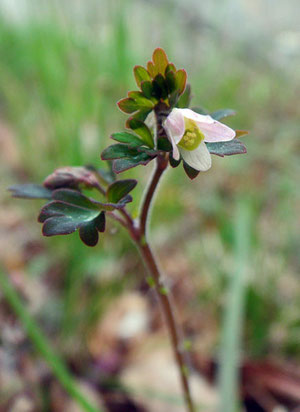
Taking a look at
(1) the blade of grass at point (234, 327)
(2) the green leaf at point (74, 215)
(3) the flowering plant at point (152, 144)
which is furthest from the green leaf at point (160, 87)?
(1) the blade of grass at point (234, 327)

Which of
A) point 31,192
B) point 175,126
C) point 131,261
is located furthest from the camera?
point 131,261

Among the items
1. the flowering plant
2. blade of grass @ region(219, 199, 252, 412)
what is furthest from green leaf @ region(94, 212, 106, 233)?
blade of grass @ region(219, 199, 252, 412)

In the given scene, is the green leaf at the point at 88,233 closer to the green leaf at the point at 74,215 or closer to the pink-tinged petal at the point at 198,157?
the green leaf at the point at 74,215

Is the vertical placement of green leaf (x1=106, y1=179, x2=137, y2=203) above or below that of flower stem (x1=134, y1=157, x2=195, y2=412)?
above

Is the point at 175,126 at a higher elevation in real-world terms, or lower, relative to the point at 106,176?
higher

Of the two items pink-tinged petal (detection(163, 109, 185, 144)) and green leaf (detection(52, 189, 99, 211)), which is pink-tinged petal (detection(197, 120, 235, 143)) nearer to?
pink-tinged petal (detection(163, 109, 185, 144))

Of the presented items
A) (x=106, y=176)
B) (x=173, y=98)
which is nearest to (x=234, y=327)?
(x=106, y=176)

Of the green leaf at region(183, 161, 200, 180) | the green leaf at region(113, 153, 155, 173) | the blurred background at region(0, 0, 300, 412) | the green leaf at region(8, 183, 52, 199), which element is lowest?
the blurred background at region(0, 0, 300, 412)

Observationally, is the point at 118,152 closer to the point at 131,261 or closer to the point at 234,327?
the point at 234,327
